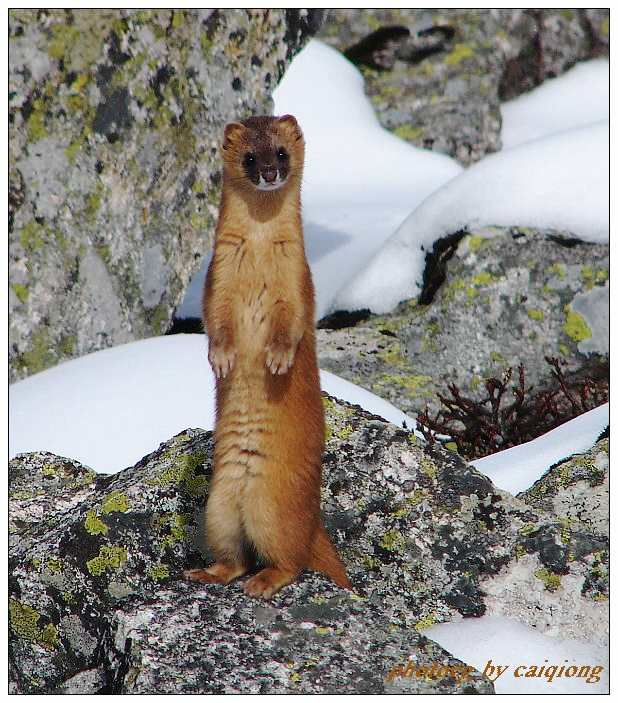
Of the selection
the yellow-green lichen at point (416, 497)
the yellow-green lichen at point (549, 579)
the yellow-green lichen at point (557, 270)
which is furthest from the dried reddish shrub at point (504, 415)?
the yellow-green lichen at point (549, 579)

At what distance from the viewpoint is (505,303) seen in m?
8.52

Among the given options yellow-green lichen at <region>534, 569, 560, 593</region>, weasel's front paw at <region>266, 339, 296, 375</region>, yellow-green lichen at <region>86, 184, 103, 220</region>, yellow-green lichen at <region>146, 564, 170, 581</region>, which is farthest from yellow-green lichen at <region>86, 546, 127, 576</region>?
yellow-green lichen at <region>86, 184, 103, 220</region>

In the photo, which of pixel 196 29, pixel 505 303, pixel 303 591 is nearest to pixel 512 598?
pixel 303 591

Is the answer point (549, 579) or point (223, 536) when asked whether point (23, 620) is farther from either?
point (549, 579)

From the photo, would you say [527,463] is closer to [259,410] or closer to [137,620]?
[259,410]

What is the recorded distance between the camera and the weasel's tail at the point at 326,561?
482cm

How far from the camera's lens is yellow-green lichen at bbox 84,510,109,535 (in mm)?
5059

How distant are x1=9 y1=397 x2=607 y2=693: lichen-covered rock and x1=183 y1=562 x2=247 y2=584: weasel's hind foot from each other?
7 cm

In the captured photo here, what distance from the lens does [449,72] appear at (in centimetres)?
1423

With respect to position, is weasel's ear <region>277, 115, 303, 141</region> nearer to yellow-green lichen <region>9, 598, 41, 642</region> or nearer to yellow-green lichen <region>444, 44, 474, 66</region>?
yellow-green lichen <region>9, 598, 41, 642</region>

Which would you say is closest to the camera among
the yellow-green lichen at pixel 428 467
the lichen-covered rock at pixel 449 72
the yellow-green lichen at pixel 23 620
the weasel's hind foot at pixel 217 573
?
the weasel's hind foot at pixel 217 573

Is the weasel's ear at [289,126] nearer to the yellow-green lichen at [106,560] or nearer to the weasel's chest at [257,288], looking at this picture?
the weasel's chest at [257,288]

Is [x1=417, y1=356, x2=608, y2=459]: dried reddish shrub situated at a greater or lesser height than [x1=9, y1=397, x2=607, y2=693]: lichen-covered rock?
greater

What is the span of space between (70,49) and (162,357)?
2.81 metres
